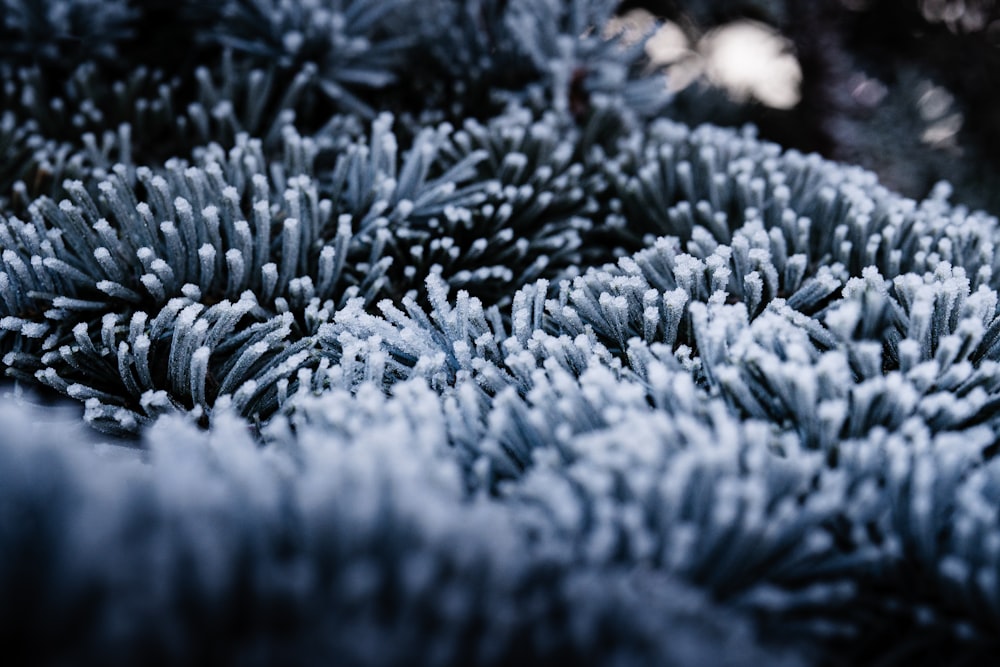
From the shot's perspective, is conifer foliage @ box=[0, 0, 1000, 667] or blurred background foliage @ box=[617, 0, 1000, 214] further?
blurred background foliage @ box=[617, 0, 1000, 214]

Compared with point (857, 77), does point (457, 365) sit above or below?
below

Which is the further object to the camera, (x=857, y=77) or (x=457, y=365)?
(x=857, y=77)

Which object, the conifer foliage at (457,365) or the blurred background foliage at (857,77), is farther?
the blurred background foliage at (857,77)

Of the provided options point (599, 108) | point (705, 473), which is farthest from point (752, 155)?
point (705, 473)

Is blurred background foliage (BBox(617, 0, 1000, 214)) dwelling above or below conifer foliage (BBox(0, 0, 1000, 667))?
above
